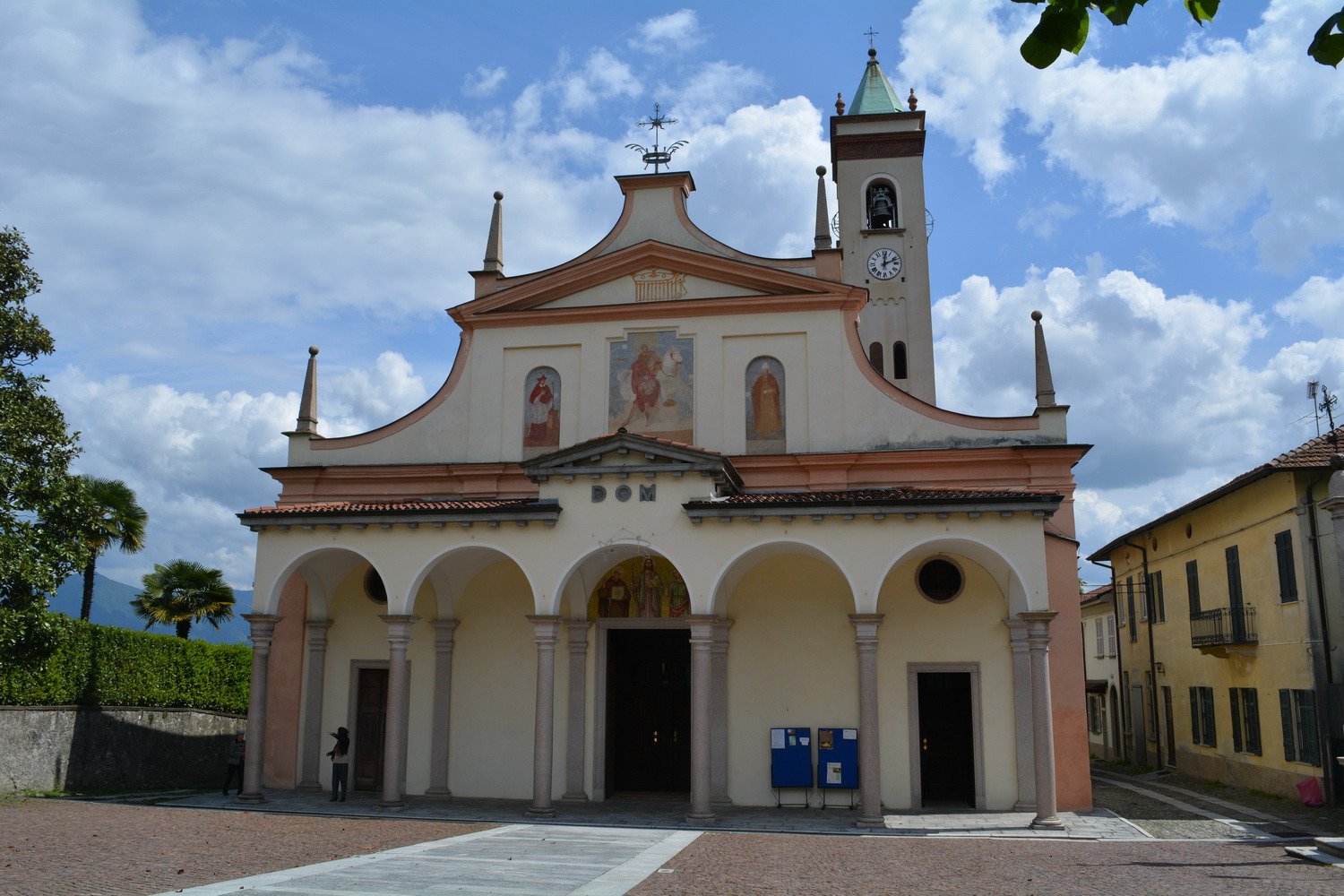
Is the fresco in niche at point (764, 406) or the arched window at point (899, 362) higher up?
the arched window at point (899, 362)

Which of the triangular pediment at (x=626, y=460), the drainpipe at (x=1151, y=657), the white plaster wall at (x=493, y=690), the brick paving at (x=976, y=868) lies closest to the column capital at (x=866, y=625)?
the brick paving at (x=976, y=868)

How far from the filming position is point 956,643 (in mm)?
17688

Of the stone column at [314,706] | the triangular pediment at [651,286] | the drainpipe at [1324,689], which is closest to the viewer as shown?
the drainpipe at [1324,689]

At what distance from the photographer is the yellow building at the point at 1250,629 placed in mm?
17750

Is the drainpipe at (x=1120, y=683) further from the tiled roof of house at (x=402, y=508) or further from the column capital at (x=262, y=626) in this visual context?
the column capital at (x=262, y=626)

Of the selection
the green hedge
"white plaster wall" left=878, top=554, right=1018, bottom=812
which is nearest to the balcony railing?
"white plaster wall" left=878, top=554, right=1018, bottom=812

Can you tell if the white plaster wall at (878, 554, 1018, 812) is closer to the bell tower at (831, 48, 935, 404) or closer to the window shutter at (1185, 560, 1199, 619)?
the bell tower at (831, 48, 935, 404)

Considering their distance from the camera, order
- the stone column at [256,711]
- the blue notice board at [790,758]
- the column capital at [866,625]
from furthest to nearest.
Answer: the blue notice board at [790,758], the stone column at [256,711], the column capital at [866,625]

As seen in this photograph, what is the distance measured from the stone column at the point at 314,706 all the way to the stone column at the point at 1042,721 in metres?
12.7

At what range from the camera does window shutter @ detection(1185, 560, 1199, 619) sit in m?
23.7

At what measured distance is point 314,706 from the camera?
19547 mm

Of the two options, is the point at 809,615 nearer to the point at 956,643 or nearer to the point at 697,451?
the point at 956,643

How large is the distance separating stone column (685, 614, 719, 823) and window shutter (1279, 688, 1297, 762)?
1088 cm

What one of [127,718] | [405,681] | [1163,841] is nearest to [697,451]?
[405,681]
